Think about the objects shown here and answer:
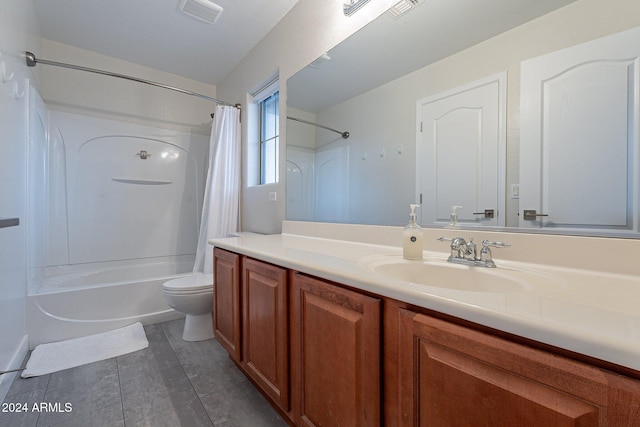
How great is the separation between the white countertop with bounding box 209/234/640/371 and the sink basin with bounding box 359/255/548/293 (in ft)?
0.04

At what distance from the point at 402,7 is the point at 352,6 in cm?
31

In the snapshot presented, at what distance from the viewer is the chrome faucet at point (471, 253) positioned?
2.84 ft

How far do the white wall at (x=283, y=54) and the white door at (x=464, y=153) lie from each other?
26.2 inches

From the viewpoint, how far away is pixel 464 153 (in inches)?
42.3

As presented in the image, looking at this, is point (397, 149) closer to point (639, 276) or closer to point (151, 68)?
point (639, 276)

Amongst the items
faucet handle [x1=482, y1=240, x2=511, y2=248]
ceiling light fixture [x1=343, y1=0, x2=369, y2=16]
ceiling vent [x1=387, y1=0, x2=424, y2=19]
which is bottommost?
faucet handle [x1=482, y1=240, x2=511, y2=248]

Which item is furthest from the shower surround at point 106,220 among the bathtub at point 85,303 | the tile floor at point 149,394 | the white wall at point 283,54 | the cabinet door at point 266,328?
the cabinet door at point 266,328

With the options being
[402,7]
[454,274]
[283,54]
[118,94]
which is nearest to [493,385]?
[454,274]

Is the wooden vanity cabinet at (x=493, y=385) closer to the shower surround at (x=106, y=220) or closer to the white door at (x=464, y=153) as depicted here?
the white door at (x=464, y=153)

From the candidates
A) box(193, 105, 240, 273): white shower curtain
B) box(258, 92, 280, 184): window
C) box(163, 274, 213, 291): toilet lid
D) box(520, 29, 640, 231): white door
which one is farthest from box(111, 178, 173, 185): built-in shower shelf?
box(520, 29, 640, 231): white door

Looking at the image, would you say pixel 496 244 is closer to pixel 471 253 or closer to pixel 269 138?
pixel 471 253

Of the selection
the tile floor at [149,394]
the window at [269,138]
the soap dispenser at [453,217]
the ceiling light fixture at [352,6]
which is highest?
the ceiling light fixture at [352,6]

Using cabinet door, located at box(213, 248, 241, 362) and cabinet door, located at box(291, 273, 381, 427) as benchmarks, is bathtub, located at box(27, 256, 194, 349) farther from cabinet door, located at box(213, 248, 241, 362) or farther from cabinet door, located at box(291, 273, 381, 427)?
cabinet door, located at box(291, 273, 381, 427)

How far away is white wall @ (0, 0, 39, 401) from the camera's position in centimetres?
137
